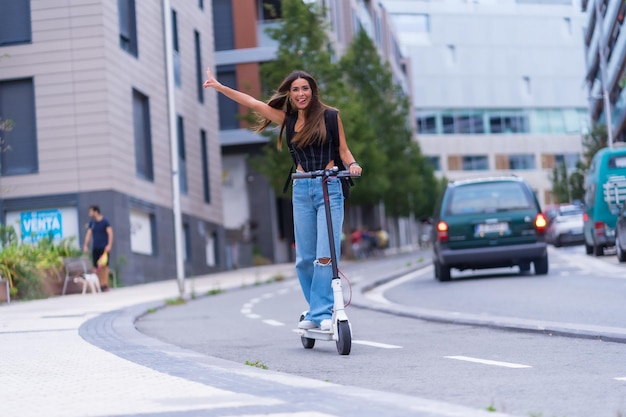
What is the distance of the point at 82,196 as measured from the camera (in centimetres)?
3170

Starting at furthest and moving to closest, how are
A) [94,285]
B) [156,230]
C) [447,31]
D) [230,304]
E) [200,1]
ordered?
1. [447,31]
2. [200,1]
3. [156,230]
4. [94,285]
5. [230,304]

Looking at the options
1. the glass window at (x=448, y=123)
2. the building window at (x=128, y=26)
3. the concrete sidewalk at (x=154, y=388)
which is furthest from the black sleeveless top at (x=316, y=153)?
the glass window at (x=448, y=123)

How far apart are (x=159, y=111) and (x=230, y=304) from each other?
18787mm

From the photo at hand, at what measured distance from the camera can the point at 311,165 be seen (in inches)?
376

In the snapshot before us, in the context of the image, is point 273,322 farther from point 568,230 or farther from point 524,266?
point 568,230

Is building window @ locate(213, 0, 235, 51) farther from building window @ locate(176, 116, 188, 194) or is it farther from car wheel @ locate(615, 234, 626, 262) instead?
car wheel @ locate(615, 234, 626, 262)

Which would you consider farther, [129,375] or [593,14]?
[593,14]

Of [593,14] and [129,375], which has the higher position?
[593,14]

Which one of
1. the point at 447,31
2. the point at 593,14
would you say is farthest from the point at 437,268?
the point at 447,31

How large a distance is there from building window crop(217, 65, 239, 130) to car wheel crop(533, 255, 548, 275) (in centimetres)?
3193

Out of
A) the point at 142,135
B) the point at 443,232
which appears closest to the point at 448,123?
the point at 142,135

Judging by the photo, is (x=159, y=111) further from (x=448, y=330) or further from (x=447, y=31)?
(x=447, y=31)

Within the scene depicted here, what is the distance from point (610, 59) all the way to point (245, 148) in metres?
30.9

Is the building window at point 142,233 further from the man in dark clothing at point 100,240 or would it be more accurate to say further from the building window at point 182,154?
the man in dark clothing at point 100,240
